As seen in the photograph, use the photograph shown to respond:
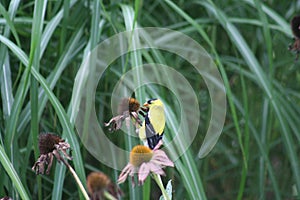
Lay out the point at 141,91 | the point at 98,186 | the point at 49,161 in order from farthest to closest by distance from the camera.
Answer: the point at 141,91, the point at 49,161, the point at 98,186

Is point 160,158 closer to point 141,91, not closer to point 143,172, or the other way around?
point 143,172

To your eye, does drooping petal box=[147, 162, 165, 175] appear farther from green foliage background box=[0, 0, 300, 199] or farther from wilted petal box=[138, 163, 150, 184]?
green foliage background box=[0, 0, 300, 199]

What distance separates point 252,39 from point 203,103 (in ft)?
0.76

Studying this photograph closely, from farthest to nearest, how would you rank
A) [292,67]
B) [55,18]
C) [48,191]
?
[292,67] < [48,191] < [55,18]

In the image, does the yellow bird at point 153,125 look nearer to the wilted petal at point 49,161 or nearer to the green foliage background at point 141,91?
the wilted petal at point 49,161

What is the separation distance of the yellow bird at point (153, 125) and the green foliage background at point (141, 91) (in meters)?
0.23

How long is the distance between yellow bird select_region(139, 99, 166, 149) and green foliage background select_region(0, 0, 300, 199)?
0.75 ft

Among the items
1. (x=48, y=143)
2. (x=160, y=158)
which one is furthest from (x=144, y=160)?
(x=48, y=143)

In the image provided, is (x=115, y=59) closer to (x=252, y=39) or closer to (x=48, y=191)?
(x=48, y=191)

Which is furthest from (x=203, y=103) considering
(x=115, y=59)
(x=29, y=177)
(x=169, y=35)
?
(x=29, y=177)

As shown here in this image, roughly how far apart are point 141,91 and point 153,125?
0.37 m

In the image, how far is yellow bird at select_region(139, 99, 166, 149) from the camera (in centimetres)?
49

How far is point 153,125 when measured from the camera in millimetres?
490

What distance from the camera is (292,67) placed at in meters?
1.50
